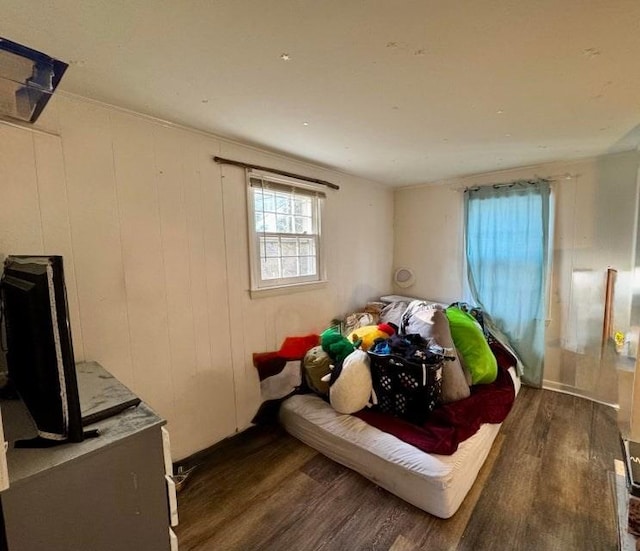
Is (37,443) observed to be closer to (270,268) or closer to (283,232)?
(270,268)

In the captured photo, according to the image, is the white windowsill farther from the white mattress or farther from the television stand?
the television stand

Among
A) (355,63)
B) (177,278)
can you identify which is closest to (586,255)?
(355,63)

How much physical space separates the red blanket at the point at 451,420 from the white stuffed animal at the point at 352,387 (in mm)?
89

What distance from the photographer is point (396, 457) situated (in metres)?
1.71

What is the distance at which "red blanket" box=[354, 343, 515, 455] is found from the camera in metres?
1.74

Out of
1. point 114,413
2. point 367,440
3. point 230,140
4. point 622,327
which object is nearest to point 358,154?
point 230,140

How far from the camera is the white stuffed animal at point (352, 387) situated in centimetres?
207

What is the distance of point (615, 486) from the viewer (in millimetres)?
1773

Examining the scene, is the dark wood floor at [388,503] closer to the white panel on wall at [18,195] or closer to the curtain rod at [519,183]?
the white panel on wall at [18,195]

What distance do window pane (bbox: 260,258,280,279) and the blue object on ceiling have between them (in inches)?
60.1

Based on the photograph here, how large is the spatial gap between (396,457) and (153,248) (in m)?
1.91

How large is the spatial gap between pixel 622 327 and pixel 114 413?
3.78 m

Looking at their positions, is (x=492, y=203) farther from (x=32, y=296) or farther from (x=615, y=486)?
(x=32, y=296)

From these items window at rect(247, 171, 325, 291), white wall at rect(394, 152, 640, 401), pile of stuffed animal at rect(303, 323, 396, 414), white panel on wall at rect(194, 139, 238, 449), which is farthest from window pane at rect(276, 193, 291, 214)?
white wall at rect(394, 152, 640, 401)
